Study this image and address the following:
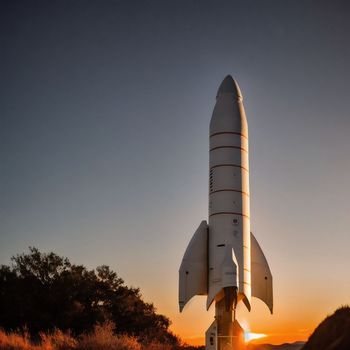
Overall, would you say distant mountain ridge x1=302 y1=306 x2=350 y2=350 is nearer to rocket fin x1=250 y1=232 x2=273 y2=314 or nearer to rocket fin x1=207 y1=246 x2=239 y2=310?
rocket fin x1=207 y1=246 x2=239 y2=310

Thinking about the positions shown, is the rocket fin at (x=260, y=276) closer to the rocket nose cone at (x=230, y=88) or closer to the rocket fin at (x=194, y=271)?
the rocket fin at (x=194, y=271)

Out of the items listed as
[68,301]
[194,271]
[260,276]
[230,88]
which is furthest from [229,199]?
[68,301]

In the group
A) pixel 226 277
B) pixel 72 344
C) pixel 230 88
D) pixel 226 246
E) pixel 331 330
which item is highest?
pixel 230 88

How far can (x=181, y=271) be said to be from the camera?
24.5 meters

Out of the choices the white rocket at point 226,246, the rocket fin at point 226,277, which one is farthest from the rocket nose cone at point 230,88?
the rocket fin at point 226,277

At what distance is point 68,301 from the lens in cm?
3347

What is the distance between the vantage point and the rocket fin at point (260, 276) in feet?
82.0

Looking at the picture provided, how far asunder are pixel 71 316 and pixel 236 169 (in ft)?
47.5

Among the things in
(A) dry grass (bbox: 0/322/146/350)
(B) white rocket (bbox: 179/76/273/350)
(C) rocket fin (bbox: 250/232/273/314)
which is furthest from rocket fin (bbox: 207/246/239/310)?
(A) dry grass (bbox: 0/322/146/350)

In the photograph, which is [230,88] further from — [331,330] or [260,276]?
[331,330]

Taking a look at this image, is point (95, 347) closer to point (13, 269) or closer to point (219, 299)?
point (219, 299)

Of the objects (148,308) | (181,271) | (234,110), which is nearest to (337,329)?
(181,271)

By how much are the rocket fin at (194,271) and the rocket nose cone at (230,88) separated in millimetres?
7230

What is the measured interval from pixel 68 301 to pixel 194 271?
40.2ft
